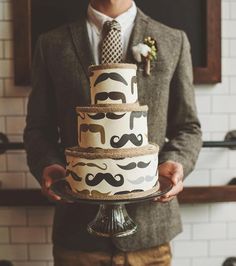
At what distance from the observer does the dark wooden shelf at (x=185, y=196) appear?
212cm

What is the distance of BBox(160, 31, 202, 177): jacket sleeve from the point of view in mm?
1560

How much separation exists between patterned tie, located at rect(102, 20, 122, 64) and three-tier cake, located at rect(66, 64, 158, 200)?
0.22 metres

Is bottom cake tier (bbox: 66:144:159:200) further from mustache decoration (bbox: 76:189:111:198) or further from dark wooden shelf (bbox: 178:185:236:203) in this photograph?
dark wooden shelf (bbox: 178:185:236:203)

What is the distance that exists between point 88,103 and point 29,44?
66 cm

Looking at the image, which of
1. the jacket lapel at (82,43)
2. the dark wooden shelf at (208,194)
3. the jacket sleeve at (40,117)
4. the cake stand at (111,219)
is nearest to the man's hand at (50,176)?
the cake stand at (111,219)

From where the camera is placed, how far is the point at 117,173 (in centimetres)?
121

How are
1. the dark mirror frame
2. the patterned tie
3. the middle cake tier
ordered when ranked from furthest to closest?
the dark mirror frame, the patterned tie, the middle cake tier

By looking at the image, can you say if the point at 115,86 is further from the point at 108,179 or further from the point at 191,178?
the point at 191,178

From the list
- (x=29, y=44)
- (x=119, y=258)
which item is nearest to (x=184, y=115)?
(x=119, y=258)

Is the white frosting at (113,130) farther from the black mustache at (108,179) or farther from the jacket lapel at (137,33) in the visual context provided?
the jacket lapel at (137,33)

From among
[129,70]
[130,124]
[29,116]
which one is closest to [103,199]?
[130,124]

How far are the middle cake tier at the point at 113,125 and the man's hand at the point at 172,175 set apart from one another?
7.5 inches

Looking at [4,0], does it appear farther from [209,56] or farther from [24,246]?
[24,246]

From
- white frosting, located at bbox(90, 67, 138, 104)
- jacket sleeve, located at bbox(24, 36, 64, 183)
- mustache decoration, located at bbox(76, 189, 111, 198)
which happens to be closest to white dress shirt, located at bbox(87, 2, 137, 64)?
jacket sleeve, located at bbox(24, 36, 64, 183)
